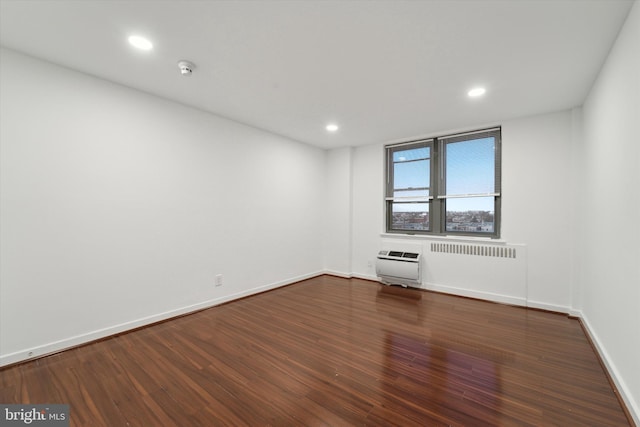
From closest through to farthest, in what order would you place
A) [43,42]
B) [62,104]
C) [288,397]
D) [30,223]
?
[288,397], [43,42], [30,223], [62,104]

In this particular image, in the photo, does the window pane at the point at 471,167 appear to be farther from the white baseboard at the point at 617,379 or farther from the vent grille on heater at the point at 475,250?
the white baseboard at the point at 617,379

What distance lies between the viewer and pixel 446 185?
14.9 ft

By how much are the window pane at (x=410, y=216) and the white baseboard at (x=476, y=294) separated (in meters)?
1.03

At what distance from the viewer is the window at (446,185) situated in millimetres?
4137

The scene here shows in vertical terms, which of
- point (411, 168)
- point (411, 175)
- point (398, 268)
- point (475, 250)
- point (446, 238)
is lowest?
point (398, 268)

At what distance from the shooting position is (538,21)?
1.87 m

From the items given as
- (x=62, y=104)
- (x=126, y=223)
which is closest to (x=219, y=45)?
(x=62, y=104)

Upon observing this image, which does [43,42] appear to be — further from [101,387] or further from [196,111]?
[101,387]

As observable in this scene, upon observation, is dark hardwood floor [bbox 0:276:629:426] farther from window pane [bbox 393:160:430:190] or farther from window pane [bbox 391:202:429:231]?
window pane [bbox 393:160:430:190]

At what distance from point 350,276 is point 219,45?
447cm

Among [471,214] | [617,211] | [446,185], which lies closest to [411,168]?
[446,185]

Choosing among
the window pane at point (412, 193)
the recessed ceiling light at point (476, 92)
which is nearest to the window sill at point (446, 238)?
the window pane at point (412, 193)

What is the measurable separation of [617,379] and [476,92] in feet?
9.25

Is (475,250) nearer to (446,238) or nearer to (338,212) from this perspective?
(446,238)
